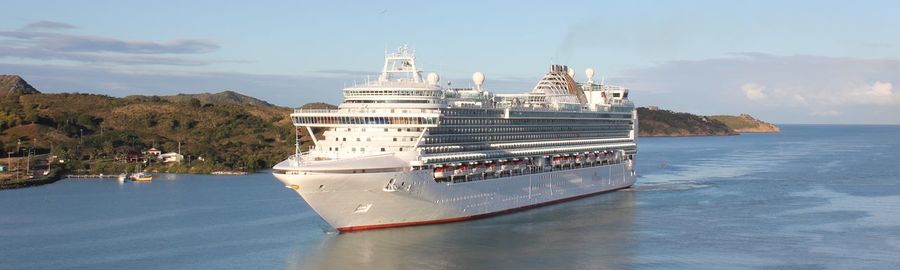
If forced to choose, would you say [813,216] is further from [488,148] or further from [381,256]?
[381,256]

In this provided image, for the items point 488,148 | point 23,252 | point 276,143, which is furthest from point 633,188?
point 276,143

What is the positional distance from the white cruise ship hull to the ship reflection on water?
1.82ft

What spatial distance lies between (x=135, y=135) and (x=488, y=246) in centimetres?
7186

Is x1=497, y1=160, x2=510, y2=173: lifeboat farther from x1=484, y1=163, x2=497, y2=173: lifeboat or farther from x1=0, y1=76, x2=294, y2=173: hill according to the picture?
x1=0, y1=76, x2=294, y2=173: hill

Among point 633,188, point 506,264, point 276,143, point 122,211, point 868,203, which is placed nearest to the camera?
point 506,264

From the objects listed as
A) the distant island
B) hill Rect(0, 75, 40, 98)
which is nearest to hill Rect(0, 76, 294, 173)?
the distant island

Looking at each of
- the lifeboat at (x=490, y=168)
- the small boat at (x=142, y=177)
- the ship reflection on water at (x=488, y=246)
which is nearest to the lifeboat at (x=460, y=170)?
the lifeboat at (x=490, y=168)

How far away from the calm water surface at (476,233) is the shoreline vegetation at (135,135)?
1867 centimetres

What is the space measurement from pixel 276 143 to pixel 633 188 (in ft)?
171

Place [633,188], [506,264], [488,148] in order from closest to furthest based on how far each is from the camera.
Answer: [506,264], [488,148], [633,188]

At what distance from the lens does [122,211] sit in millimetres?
51625

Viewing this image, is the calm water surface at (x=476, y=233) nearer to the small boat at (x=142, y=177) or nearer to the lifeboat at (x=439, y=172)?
the lifeboat at (x=439, y=172)

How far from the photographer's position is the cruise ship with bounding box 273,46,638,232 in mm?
40250

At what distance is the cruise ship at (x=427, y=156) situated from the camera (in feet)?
132
